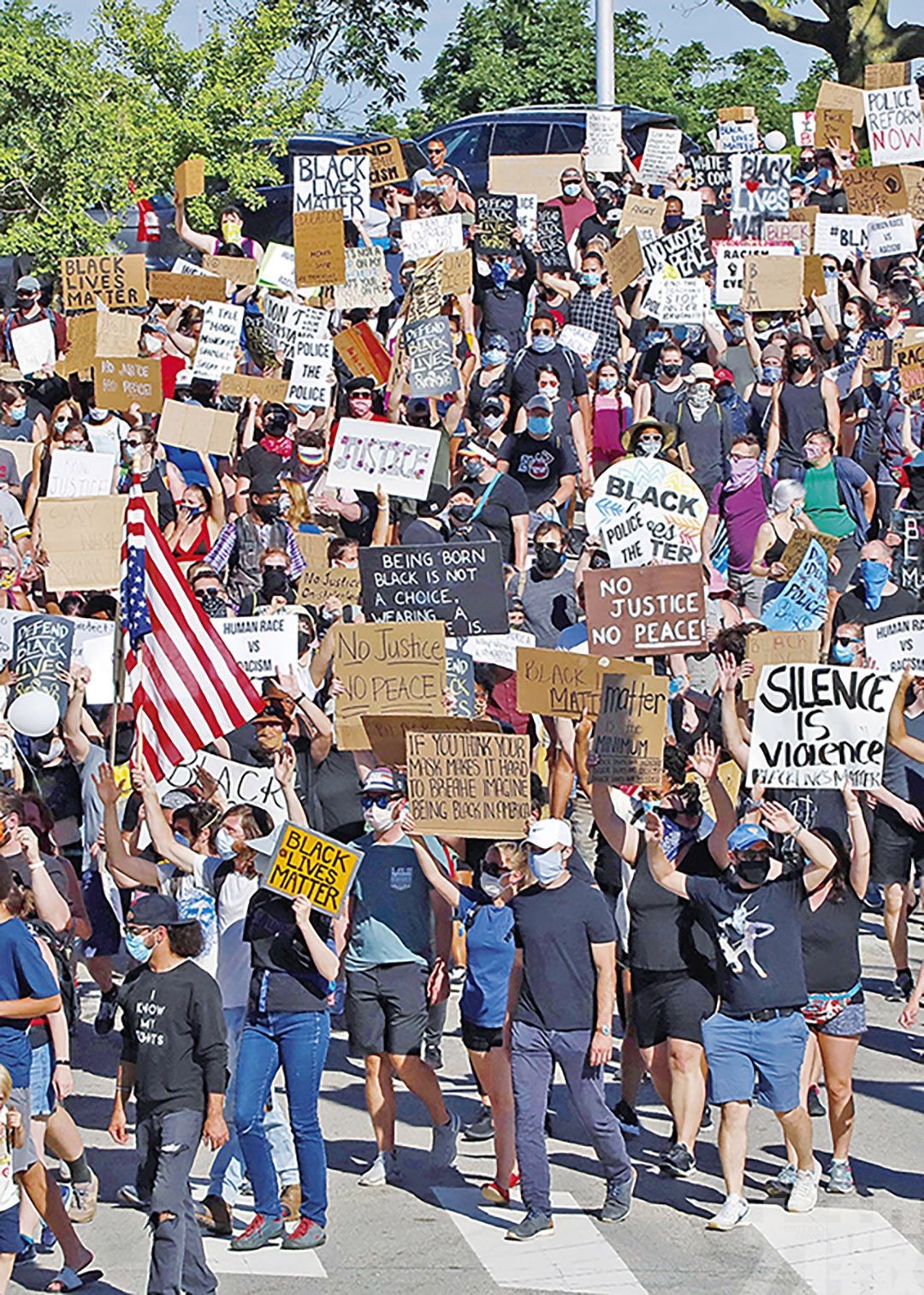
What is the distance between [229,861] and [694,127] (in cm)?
3587

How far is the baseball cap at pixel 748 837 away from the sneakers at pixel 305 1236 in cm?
221

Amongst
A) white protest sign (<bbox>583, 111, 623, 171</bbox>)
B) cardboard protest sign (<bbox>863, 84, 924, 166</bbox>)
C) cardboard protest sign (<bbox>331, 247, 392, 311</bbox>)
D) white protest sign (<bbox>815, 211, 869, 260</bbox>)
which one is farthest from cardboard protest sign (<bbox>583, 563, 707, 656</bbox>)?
white protest sign (<bbox>583, 111, 623, 171</bbox>)

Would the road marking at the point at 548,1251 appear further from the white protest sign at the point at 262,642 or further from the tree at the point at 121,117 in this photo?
the tree at the point at 121,117

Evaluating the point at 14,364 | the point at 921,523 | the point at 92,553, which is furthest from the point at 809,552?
the point at 14,364

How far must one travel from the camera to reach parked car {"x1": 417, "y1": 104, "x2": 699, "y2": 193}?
27.5 m

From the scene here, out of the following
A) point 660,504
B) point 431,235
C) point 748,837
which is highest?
point 431,235

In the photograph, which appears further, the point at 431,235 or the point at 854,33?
the point at 854,33

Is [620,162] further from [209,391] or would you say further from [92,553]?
[92,553]

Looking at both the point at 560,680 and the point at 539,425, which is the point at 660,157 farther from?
the point at 560,680

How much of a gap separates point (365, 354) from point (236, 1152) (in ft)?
33.3

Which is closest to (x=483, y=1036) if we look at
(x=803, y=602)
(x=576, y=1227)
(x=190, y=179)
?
(x=576, y=1227)

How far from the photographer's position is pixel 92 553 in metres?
13.6

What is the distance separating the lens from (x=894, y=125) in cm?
2345

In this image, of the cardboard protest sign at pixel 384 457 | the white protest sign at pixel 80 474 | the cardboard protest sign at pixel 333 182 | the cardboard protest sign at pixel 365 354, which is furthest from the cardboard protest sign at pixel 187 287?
the cardboard protest sign at pixel 384 457
